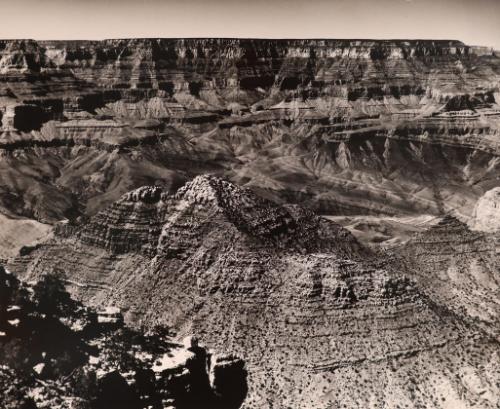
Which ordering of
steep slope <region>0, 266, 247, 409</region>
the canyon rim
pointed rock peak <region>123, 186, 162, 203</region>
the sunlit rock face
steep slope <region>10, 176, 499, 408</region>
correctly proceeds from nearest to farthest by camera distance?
1. steep slope <region>0, 266, 247, 409</region>
2. the canyon rim
3. steep slope <region>10, 176, 499, 408</region>
4. pointed rock peak <region>123, 186, 162, 203</region>
5. the sunlit rock face

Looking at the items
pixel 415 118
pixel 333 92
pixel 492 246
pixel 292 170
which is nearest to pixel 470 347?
pixel 492 246

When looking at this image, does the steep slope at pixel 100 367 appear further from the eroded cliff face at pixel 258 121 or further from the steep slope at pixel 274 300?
the eroded cliff face at pixel 258 121

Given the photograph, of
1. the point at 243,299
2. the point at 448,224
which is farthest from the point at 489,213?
the point at 243,299

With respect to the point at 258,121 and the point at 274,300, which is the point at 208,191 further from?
the point at 258,121

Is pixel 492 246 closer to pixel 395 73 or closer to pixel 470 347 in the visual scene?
pixel 470 347

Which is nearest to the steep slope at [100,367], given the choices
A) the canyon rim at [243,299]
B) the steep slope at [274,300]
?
the canyon rim at [243,299]

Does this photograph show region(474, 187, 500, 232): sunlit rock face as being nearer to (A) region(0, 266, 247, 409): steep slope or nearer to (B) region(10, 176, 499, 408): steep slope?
(B) region(10, 176, 499, 408): steep slope

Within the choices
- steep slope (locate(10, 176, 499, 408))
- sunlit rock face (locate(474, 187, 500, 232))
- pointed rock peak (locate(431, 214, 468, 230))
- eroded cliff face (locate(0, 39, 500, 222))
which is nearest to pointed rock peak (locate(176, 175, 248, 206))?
steep slope (locate(10, 176, 499, 408))
